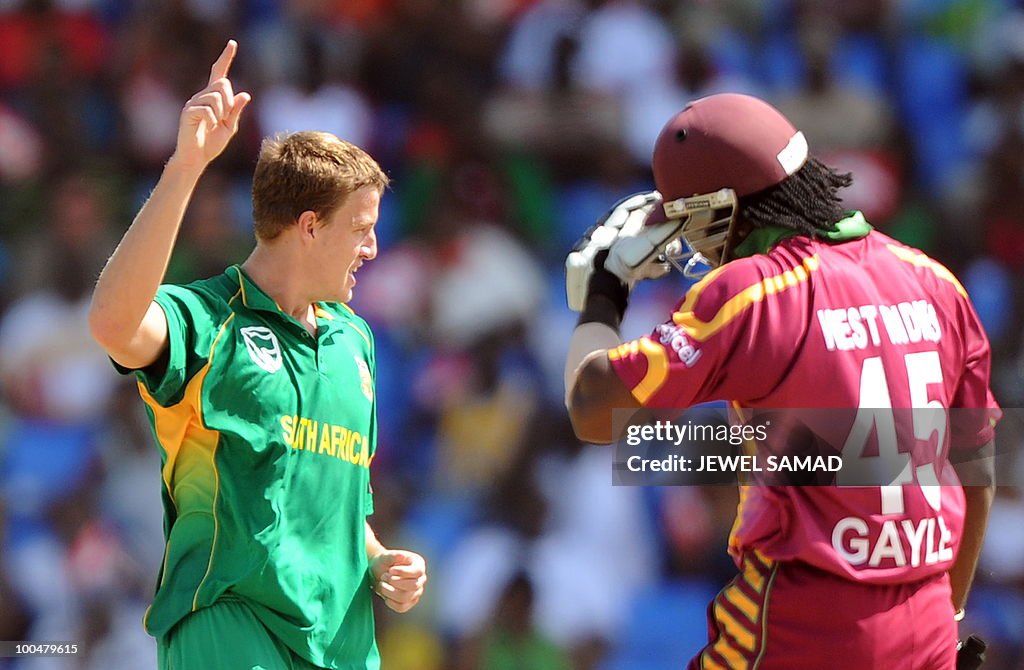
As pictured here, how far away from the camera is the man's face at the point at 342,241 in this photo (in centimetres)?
307

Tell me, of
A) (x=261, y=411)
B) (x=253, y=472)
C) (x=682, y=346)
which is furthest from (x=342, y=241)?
(x=682, y=346)

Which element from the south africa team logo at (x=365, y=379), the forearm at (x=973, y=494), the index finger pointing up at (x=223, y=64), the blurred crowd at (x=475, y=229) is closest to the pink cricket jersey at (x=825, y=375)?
the forearm at (x=973, y=494)

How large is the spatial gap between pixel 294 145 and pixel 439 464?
366 centimetres

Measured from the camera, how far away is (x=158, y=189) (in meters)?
2.65

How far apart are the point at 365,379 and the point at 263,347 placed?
34cm

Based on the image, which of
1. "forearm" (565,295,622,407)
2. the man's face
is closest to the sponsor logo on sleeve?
"forearm" (565,295,622,407)

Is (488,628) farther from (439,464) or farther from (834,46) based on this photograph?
(834,46)

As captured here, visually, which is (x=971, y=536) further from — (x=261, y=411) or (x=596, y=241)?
(x=261, y=411)

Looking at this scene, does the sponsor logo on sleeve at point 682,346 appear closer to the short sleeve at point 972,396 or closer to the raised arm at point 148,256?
the short sleeve at point 972,396

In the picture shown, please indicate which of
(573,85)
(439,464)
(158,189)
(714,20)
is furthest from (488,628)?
(158,189)

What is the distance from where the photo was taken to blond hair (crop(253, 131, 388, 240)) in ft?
9.93

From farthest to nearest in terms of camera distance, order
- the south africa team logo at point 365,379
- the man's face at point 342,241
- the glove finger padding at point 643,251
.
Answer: the south africa team logo at point 365,379 → the man's face at point 342,241 → the glove finger padding at point 643,251

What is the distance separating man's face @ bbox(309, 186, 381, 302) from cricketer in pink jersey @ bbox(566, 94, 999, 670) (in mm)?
560
